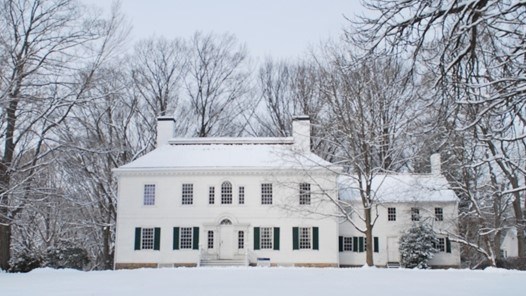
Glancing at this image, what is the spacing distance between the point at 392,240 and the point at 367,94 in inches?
401

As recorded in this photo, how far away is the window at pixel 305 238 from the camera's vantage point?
101 feet

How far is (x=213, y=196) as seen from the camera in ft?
103

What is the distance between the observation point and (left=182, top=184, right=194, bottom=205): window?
31.5m

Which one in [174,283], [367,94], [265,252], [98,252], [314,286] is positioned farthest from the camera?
[98,252]

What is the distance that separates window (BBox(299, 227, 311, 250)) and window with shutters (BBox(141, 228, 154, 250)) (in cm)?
792

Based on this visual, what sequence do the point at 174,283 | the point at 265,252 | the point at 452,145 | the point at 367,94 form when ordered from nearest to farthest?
1. the point at 174,283
2. the point at 452,145
3. the point at 367,94
4. the point at 265,252

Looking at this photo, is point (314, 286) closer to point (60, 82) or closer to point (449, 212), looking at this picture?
point (60, 82)

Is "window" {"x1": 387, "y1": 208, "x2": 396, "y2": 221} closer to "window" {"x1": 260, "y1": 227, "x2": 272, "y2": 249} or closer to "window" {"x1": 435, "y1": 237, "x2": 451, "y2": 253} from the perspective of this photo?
"window" {"x1": 435, "y1": 237, "x2": 451, "y2": 253}

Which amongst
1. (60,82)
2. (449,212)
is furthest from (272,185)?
(60,82)

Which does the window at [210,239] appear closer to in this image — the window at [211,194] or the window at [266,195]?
the window at [211,194]

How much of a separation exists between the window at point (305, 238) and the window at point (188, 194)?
6113 millimetres

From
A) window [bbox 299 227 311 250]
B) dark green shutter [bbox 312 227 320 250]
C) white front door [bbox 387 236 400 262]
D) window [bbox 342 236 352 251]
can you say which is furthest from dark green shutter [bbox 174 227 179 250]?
white front door [bbox 387 236 400 262]

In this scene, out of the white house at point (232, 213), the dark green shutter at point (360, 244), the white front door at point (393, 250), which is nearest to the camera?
the white house at point (232, 213)

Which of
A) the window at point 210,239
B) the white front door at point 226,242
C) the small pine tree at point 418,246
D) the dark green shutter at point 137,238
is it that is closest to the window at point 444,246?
the small pine tree at point 418,246
